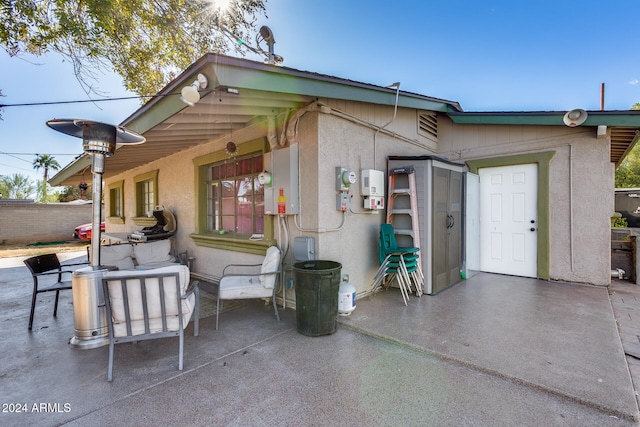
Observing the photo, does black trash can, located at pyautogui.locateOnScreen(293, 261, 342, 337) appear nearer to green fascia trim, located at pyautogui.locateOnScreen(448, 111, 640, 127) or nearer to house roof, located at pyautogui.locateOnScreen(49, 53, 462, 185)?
house roof, located at pyautogui.locateOnScreen(49, 53, 462, 185)

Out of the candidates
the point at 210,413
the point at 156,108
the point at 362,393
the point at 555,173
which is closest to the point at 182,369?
the point at 210,413

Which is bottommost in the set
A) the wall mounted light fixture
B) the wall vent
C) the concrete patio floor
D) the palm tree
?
the concrete patio floor

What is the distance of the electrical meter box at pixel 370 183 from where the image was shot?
419 cm

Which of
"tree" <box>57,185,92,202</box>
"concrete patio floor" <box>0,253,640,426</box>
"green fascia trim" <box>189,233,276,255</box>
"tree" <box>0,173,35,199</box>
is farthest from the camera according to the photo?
"tree" <box>0,173,35,199</box>

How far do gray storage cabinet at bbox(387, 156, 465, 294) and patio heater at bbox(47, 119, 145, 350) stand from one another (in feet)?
12.6

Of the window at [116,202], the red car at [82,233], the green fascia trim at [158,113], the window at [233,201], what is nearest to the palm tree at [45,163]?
the red car at [82,233]

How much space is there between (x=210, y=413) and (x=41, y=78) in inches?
321

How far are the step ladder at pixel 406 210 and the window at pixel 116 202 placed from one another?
→ 8741 millimetres

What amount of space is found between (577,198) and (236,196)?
5.92 meters

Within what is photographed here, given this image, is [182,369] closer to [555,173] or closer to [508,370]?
[508,370]

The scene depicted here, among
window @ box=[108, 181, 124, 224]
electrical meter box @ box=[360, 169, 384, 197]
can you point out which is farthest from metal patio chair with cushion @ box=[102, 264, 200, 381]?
window @ box=[108, 181, 124, 224]

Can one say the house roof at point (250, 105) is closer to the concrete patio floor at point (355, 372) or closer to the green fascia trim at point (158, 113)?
the green fascia trim at point (158, 113)

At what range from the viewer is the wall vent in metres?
5.66

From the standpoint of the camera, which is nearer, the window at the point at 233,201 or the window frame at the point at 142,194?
the window at the point at 233,201
